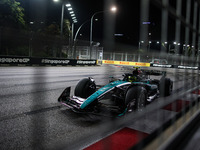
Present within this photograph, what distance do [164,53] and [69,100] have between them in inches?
100

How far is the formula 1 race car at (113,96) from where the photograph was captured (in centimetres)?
310

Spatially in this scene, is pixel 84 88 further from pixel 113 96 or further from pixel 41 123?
pixel 41 123

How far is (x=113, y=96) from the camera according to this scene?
372 centimetres

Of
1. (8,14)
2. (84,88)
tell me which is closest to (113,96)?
(84,88)

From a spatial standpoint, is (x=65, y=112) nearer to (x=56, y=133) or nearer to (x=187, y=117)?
(x=56, y=133)

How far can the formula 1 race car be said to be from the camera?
3100mm

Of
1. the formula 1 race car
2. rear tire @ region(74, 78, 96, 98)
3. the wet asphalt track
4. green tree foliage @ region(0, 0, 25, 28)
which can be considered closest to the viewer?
the wet asphalt track

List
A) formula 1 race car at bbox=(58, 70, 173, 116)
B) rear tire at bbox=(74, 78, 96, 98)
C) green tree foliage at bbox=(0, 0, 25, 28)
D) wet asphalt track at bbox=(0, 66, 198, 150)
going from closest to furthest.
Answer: wet asphalt track at bbox=(0, 66, 198, 150)
formula 1 race car at bbox=(58, 70, 173, 116)
rear tire at bbox=(74, 78, 96, 98)
green tree foliage at bbox=(0, 0, 25, 28)

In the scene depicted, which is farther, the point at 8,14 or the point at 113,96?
the point at 8,14

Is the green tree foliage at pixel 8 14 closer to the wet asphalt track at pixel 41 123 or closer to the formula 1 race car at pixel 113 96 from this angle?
the wet asphalt track at pixel 41 123

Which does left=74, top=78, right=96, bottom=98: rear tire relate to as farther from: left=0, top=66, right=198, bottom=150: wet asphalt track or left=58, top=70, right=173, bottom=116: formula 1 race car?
left=0, top=66, right=198, bottom=150: wet asphalt track

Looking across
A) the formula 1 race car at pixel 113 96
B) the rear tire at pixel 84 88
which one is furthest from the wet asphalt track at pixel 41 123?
the rear tire at pixel 84 88

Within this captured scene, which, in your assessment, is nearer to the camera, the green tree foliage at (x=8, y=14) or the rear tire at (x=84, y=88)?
the rear tire at (x=84, y=88)

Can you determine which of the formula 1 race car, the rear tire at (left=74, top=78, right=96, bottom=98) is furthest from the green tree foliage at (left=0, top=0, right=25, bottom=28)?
the formula 1 race car
